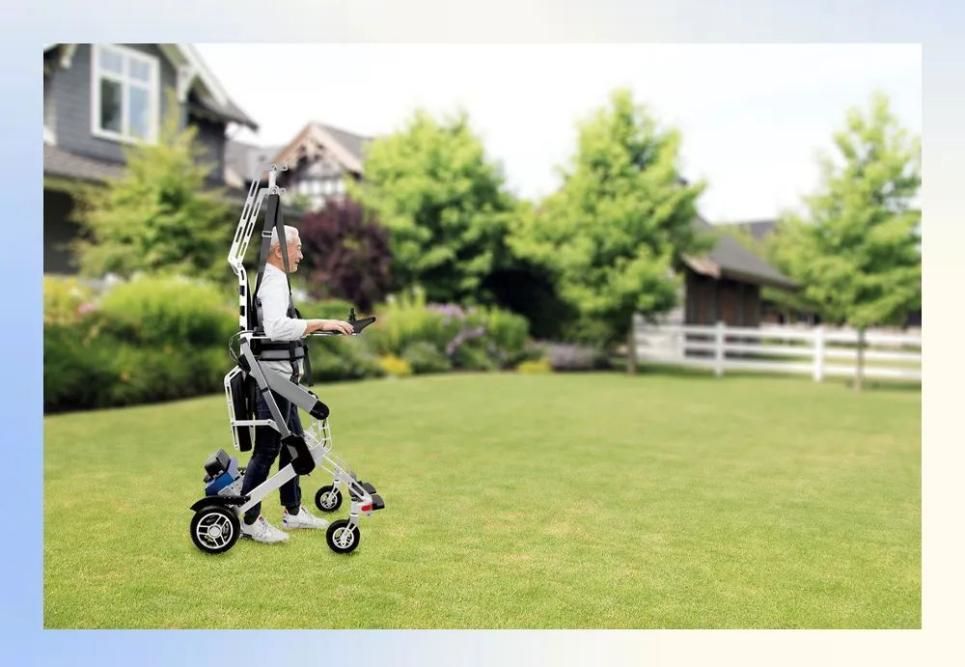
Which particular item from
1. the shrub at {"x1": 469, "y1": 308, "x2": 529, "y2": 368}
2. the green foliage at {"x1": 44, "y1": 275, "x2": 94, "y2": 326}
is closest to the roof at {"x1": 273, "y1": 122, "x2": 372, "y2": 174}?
the shrub at {"x1": 469, "y1": 308, "x2": 529, "y2": 368}

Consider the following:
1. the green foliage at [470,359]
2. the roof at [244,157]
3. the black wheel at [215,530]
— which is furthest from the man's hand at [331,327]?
the roof at [244,157]

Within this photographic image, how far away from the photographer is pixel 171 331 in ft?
40.2

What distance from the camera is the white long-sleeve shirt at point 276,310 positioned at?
4.91 m

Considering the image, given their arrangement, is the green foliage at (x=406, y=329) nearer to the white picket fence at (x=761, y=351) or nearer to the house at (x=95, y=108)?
the house at (x=95, y=108)

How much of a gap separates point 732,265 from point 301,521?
2240cm

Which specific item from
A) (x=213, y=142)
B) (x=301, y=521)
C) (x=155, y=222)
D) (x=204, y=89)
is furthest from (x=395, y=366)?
(x=301, y=521)

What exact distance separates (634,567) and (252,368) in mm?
2429

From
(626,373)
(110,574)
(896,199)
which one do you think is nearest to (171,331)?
(110,574)

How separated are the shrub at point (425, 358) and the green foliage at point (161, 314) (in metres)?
4.52

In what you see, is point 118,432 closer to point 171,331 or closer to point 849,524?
point 171,331

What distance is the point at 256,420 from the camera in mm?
5082

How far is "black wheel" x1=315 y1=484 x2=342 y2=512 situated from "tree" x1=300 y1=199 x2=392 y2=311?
12582 millimetres

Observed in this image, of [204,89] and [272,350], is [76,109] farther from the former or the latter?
[272,350]

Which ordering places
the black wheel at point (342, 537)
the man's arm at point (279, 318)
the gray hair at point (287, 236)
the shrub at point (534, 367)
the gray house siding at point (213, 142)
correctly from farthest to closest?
the gray house siding at point (213, 142) < the shrub at point (534, 367) < the black wheel at point (342, 537) < the gray hair at point (287, 236) < the man's arm at point (279, 318)
